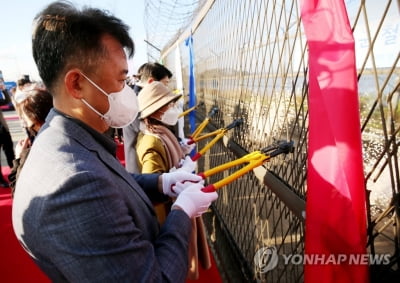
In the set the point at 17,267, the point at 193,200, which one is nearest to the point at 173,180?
the point at 193,200

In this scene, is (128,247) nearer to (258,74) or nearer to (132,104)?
(132,104)

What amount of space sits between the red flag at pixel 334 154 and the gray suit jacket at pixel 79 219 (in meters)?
0.41

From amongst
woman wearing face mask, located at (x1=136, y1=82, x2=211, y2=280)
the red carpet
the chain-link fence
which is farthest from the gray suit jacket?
the red carpet

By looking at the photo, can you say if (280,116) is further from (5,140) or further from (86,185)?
(5,140)

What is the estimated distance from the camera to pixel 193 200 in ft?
3.39

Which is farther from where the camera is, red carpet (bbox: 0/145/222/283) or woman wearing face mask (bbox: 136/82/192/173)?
red carpet (bbox: 0/145/222/283)

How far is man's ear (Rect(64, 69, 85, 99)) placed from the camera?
821 millimetres

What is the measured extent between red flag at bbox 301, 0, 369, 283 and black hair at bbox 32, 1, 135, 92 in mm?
617

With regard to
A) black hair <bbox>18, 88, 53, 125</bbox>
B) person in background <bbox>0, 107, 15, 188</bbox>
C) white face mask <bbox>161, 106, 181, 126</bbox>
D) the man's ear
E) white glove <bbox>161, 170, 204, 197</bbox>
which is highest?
the man's ear

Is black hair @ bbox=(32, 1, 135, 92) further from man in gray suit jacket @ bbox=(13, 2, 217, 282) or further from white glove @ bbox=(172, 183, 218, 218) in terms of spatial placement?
white glove @ bbox=(172, 183, 218, 218)

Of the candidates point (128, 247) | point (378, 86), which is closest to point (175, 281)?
point (128, 247)

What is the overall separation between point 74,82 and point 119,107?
189 millimetres

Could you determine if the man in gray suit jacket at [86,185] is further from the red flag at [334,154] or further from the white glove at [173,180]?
the red flag at [334,154]

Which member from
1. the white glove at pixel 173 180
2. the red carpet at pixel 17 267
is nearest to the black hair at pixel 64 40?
the white glove at pixel 173 180
